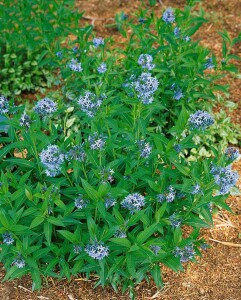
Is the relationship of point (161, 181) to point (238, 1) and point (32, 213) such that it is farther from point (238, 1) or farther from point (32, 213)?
point (238, 1)

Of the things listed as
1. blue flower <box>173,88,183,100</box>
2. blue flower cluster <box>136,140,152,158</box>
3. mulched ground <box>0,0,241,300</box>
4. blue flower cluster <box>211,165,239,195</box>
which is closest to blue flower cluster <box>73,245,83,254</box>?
mulched ground <box>0,0,241,300</box>

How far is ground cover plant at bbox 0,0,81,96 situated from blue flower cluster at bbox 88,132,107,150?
2372 mm

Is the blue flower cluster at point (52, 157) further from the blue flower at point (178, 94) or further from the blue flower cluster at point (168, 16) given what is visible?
the blue flower cluster at point (168, 16)

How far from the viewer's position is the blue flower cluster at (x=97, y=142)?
10.0 ft

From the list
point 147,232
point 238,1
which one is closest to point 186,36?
point 147,232

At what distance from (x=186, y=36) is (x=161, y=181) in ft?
5.38

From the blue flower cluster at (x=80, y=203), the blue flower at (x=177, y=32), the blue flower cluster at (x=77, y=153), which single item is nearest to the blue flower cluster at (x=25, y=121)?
the blue flower cluster at (x=77, y=153)

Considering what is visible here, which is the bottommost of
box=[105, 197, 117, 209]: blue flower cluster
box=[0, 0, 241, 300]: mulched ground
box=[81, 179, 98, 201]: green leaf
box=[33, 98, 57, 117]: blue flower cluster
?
box=[0, 0, 241, 300]: mulched ground

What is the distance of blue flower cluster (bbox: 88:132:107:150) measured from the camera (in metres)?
3.06

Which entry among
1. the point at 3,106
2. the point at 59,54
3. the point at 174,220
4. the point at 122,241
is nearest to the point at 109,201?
the point at 122,241

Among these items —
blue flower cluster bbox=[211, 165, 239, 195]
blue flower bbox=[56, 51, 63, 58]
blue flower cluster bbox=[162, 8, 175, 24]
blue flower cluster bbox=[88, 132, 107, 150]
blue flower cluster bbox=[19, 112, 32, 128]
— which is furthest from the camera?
blue flower bbox=[56, 51, 63, 58]

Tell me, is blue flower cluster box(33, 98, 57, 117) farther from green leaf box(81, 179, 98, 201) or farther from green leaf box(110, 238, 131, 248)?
green leaf box(110, 238, 131, 248)

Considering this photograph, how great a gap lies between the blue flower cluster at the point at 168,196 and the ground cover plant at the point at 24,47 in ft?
8.09

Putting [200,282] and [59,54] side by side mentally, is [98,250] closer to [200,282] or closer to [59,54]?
[200,282]
